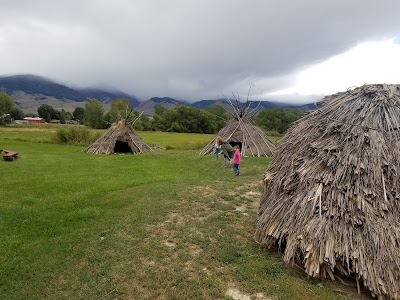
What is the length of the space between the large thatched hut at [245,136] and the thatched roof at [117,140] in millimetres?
7298

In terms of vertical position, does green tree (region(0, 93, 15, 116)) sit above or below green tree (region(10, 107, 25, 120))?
above

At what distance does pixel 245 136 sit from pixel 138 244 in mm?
16550

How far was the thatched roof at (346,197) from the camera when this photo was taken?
18.2ft

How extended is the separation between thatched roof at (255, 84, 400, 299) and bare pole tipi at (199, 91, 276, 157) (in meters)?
14.5

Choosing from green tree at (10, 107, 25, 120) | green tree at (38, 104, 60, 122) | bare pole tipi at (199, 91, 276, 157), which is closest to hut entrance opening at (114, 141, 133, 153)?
bare pole tipi at (199, 91, 276, 157)

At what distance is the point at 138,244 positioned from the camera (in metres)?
7.45

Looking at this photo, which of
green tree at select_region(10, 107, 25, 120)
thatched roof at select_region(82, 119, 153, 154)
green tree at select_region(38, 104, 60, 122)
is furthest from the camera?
green tree at select_region(38, 104, 60, 122)

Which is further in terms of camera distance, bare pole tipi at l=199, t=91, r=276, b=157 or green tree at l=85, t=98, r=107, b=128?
green tree at l=85, t=98, r=107, b=128

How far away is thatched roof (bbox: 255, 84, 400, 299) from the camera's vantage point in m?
5.56

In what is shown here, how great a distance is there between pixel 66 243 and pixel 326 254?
604cm

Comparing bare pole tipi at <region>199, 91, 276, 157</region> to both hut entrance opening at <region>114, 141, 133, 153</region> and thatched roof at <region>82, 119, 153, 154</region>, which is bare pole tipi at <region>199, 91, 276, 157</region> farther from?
hut entrance opening at <region>114, 141, 133, 153</region>

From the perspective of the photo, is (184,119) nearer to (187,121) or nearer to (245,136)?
(187,121)

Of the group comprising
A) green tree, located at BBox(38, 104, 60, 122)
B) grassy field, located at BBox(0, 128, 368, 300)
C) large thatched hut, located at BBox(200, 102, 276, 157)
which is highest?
large thatched hut, located at BBox(200, 102, 276, 157)

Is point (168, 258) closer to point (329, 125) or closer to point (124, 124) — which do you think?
point (329, 125)
